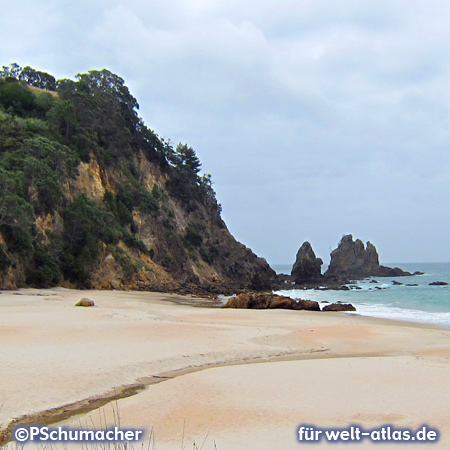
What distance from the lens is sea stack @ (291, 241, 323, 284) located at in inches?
3093

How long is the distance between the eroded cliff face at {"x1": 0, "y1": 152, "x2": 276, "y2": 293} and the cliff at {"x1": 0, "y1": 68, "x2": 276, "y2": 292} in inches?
5.1

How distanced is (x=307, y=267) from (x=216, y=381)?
7129 centimetres

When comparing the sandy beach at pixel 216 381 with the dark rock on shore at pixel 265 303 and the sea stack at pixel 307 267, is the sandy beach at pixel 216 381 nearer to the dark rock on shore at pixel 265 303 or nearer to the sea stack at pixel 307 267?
the dark rock on shore at pixel 265 303

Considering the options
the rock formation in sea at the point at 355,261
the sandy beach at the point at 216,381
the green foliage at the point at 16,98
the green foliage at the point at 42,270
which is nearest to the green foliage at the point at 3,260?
the green foliage at the point at 42,270

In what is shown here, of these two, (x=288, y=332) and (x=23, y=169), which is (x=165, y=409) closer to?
(x=288, y=332)

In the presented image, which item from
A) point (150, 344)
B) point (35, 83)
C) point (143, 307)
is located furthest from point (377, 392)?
point (35, 83)

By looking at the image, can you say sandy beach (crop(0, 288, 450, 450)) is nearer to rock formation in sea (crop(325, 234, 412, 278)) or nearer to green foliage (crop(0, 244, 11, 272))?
green foliage (crop(0, 244, 11, 272))

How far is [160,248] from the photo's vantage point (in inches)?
1937

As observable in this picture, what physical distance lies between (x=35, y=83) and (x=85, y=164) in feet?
116

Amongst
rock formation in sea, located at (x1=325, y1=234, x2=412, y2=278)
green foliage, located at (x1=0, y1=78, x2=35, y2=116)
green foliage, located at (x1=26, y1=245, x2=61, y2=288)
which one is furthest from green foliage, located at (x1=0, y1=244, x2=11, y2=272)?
rock formation in sea, located at (x1=325, y1=234, x2=412, y2=278)

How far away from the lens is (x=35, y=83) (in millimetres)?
71125

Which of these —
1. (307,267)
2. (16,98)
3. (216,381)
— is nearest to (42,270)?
(216,381)

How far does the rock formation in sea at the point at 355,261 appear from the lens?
106 meters

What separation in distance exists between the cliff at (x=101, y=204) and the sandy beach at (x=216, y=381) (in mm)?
18226
